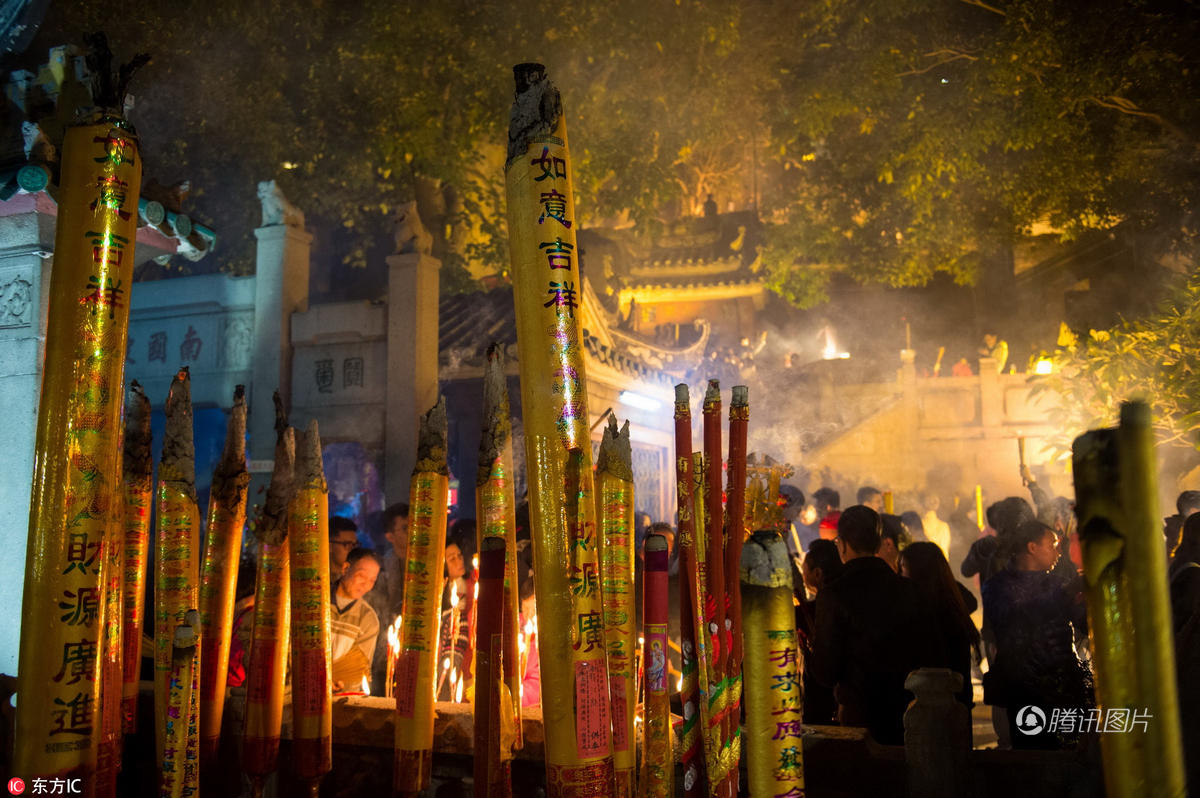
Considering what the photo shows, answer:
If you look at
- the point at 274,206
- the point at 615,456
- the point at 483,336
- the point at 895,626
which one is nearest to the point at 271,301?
the point at 274,206

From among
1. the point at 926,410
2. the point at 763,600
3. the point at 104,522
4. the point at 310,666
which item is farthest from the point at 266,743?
the point at 926,410

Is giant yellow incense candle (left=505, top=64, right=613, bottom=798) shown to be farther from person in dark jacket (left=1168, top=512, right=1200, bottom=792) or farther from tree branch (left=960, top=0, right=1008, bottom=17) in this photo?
tree branch (left=960, top=0, right=1008, bottom=17)

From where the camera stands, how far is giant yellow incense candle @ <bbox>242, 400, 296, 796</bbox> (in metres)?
2.60

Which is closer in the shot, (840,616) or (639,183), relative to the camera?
(840,616)

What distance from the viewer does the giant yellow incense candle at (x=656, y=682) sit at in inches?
77.5

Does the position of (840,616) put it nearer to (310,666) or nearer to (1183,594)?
(1183,594)

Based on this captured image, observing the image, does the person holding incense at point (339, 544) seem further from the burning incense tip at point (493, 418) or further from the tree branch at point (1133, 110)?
the tree branch at point (1133, 110)

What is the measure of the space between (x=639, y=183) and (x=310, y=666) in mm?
9159

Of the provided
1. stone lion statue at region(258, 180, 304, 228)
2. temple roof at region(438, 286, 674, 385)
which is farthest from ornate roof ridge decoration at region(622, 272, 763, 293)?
stone lion statue at region(258, 180, 304, 228)

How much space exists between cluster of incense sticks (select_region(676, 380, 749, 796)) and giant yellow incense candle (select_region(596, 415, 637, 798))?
0.48 feet

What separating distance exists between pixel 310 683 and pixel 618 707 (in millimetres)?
1069

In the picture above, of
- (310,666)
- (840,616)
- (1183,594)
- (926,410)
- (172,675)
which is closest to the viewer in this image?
(172,675)

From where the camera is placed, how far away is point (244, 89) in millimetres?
9227

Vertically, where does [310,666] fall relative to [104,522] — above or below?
below
